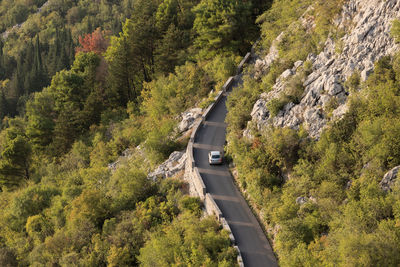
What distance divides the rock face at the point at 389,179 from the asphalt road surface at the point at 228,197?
7.33 metres

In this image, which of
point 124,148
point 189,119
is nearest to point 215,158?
point 189,119

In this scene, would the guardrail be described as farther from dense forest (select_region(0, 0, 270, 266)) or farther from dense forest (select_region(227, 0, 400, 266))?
dense forest (select_region(227, 0, 400, 266))

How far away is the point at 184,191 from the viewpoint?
31.0m

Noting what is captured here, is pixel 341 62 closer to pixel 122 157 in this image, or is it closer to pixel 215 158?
pixel 215 158

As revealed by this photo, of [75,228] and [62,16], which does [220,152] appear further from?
[62,16]

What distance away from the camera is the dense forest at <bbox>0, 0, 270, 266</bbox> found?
88.4 ft

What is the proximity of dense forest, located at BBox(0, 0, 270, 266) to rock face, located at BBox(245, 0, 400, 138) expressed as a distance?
9.35 metres

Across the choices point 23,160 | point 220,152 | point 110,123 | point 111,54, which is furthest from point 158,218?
point 111,54

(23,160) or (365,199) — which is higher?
(365,199)

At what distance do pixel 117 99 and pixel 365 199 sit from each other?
154 ft

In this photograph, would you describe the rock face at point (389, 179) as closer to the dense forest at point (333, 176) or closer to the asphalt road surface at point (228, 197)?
the dense forest at point (333, 176)

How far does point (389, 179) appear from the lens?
2022 centimetres

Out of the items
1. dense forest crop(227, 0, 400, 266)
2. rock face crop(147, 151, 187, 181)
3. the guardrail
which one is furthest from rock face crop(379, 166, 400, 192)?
rock face crop(147, 151, 187, 181)

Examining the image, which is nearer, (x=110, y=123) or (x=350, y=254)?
(x=350, y=254)
